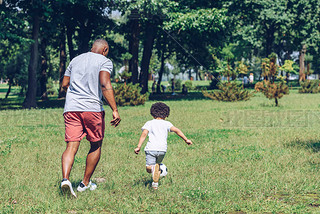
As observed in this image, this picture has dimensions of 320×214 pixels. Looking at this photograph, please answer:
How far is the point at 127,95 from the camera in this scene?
2212 centimetres

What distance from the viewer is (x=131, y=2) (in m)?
23.3

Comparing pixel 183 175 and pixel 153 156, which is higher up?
pixel 153 156

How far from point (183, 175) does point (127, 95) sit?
16064 mm

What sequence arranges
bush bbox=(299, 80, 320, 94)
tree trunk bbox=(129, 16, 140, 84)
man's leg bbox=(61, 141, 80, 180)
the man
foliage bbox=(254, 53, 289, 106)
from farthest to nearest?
bush bbox=(299, 80, 320, 94) → tree trunk bbox=(129, 16, 140, 84) → foliage bbox=(254, 53, 289, 106) → the man → man's leg bbox=(61, 141, 80, 180)

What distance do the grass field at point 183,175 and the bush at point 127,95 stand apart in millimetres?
10910

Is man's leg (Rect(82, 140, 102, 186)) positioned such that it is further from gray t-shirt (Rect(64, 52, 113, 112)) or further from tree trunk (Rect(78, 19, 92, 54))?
tree trunk (Rect(78, 19, 92, 54))

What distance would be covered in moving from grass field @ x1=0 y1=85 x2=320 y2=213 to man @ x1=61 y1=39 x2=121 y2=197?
53cm

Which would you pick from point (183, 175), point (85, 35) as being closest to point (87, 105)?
point (183, 175)

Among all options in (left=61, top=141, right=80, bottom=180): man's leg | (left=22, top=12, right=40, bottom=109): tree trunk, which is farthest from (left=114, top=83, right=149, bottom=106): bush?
(left=61, top=141, right=80, bottom=180): man's leg

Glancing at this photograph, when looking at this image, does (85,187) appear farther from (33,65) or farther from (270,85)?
(33,65)

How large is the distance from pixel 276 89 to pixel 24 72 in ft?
83.3

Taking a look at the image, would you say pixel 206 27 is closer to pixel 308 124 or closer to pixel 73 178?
pixel 308 124

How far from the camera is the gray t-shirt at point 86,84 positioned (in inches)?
200

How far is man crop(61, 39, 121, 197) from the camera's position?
5047mm
